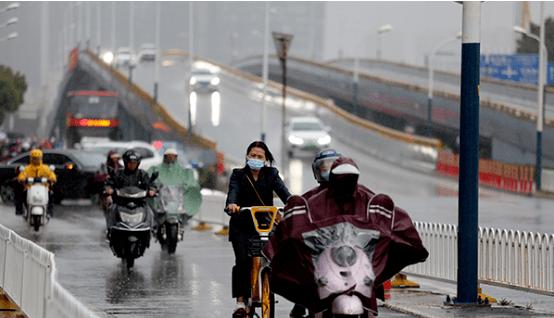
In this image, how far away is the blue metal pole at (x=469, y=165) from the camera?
659 inches

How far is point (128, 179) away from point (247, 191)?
23.5 ft

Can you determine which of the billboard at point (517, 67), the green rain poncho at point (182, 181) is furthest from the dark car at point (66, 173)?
the billboard at point (517, 67)

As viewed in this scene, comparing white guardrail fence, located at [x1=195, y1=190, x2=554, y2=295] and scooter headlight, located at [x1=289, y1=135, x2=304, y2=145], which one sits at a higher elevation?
white guardrail fence, located at [x1=195, y1=190, x2=554, y2=295]

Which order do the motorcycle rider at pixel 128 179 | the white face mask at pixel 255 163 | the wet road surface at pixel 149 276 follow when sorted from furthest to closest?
the motorcycle rider at pixel 128 179 → the wet road surface at pixel 149 276 → the white face mask at pixel 255 163

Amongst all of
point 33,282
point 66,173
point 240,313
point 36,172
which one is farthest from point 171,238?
point 66,173

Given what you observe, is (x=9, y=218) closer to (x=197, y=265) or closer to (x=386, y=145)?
(x=197, y=265)

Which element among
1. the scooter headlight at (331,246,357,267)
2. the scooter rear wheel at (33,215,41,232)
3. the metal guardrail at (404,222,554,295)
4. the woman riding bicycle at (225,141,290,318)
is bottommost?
the scooter rear wheel at (33,215,41,232)

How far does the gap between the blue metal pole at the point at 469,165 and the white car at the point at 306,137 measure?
48923 mm

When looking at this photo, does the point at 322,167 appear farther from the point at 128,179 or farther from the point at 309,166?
the point at 309,166

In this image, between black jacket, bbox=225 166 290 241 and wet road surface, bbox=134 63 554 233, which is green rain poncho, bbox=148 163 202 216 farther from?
black jacket, bbox=225 166 290 241

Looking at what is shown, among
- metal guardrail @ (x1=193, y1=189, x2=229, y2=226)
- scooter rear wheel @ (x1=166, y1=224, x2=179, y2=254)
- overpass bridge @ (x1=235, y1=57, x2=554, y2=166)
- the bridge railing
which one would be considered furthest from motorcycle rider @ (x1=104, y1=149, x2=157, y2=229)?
overpass bridge @ (x1=235, y1=57, x2=554, y2=166)

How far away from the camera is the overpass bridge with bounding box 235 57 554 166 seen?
67.6 metres

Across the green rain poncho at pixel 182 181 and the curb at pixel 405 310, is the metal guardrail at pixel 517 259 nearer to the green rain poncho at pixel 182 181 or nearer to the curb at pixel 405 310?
the curb at pixel 405 310

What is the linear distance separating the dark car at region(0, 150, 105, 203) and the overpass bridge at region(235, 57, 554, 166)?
28801mm
